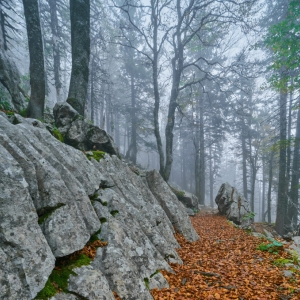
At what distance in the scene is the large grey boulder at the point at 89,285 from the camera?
2689 millimetres

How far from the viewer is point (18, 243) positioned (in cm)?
243

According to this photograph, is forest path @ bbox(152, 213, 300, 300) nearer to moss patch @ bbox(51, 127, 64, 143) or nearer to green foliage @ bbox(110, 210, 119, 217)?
green foliage @ bbox(110, 210, 119, 217)

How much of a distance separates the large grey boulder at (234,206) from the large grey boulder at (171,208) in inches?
231

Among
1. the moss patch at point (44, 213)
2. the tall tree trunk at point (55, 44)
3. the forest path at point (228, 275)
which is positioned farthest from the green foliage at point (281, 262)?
→ the tall tree trunk at point (55, 44)

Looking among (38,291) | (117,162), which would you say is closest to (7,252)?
(38,291)

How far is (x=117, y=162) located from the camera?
286 inches

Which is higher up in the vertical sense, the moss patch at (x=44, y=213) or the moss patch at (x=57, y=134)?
the moss patch at (x=57, y=134)

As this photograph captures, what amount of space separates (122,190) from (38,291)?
382 cm

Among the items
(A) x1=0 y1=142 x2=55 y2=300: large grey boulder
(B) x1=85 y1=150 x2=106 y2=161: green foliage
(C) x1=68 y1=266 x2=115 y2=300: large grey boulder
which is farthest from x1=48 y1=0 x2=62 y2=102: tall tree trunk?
(C) x1=68 y1=266 x2=115 y2=300: large grey boulder

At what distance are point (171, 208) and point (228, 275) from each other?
137 inches

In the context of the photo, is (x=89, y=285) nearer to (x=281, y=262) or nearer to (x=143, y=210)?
(x=143, y=210)

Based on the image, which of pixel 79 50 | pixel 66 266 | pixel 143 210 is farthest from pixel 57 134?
pixel 66 266

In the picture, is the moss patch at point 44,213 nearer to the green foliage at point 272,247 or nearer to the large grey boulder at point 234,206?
the green foliage at point 272,247

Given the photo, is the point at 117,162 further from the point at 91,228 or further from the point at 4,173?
the point at 4,173
